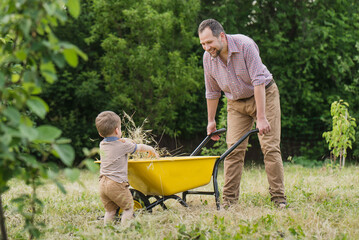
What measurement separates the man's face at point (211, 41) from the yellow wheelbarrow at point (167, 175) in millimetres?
801

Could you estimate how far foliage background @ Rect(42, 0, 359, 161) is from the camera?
7.21 m

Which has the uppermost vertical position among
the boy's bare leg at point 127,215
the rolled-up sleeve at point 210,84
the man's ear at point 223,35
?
the man's ear at point 223,35

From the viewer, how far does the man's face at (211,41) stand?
10.3 ft

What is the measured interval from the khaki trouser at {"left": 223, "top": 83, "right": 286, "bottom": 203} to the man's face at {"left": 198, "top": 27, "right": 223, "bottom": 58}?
530 mm

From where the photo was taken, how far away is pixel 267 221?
2.68 meters

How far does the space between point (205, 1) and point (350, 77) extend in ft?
11.2

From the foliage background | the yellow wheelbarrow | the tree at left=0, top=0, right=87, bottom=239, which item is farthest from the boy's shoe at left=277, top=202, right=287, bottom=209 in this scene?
the foliage background

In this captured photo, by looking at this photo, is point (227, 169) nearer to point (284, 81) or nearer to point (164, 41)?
point (164, 41)

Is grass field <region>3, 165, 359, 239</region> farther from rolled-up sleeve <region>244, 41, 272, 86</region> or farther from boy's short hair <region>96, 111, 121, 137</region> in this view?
rolled-up sleeve <region>244, 41, 272, 86</region>

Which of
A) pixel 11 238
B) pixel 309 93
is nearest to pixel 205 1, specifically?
pixel 309 93

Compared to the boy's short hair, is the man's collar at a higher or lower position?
higher

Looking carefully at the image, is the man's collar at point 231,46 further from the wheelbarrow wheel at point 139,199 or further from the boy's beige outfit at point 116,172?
the wheelbarrow wheel at point 139,199

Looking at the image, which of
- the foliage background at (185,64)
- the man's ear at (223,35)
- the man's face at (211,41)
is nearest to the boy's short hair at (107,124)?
the man's face at (211,41)

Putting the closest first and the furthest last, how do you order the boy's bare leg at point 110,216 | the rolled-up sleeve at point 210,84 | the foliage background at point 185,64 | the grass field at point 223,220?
the grass field at point 223,220
the boy's bare leg at point 110,216
the rolled-up sleeve at point 210,84
the foliage background at point 185,64
